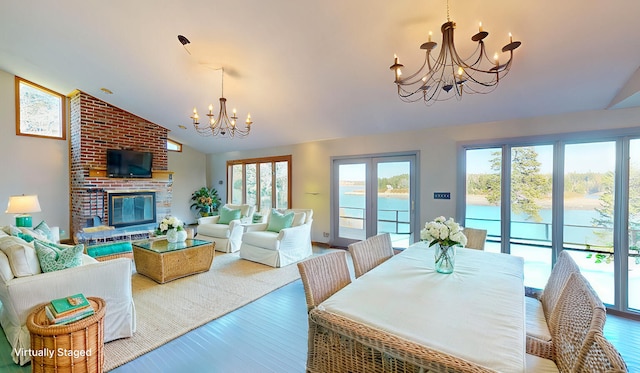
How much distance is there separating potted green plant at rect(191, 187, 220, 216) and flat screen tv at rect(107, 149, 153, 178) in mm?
1612

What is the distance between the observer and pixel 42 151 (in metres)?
5.58

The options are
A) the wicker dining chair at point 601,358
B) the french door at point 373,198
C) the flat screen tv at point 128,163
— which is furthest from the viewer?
the flat screen tv at point 128,163

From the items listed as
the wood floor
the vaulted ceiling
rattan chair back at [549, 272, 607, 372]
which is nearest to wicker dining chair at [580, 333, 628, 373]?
rattan chair back at [549, 272, 607, 372]

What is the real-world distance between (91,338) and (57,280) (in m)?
0.62

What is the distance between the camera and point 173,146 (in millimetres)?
7656

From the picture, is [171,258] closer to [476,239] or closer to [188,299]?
[188,299]

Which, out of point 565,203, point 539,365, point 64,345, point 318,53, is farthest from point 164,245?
point 565,203

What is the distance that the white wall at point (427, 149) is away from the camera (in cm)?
325

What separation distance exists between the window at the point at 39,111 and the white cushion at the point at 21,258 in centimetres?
493

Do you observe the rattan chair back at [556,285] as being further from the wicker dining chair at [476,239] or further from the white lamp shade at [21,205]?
the white lamp shade at [21,205]

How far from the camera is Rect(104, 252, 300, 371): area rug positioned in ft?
7.52

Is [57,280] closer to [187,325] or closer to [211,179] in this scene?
[187,325]

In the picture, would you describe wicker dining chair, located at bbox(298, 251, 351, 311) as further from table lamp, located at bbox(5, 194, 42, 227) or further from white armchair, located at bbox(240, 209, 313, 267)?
table lamp, located at bbox(5, 194, 42, 227)

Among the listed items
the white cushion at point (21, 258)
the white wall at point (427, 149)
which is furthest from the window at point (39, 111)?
the white cushion at point (21, 258)
